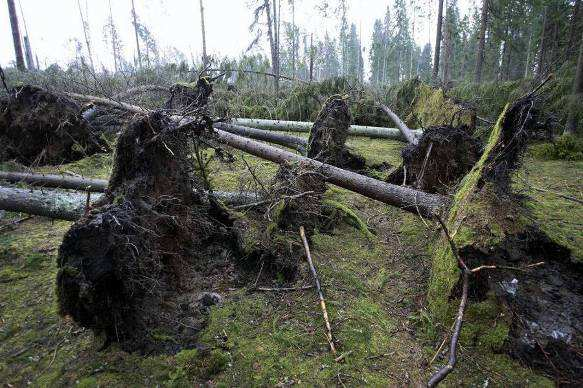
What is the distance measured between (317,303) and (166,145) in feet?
6.57

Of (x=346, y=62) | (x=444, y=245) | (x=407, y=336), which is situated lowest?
(x=407, y=336)

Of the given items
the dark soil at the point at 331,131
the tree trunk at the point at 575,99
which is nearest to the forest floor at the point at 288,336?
the dark soil at the point at 331,131

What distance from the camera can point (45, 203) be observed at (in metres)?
3.86

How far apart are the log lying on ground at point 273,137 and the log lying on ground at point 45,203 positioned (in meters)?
3.75

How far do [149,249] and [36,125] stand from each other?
615cm

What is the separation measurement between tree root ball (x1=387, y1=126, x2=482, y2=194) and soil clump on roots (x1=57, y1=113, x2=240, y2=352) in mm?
3181

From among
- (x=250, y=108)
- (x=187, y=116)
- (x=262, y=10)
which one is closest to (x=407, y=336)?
(x=187, y=116)

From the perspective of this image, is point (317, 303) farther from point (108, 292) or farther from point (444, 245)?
point (108, 292)

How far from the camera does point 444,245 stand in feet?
10.5

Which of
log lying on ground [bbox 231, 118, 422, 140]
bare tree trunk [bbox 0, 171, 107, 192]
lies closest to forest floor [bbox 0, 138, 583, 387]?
bare tree trunk [bbox 0, 171, 107, 192]

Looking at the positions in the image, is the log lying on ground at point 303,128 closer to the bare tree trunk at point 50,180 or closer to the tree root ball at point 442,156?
the tree root ball at point 442,156

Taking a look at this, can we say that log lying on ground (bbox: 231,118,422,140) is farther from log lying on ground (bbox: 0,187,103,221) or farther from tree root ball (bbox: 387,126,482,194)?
log lying on ground (bbox: 0,187,103,221)

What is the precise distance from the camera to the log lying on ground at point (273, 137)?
706 cm

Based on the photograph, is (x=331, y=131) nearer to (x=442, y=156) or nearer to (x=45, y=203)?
(x=442, y=156)
